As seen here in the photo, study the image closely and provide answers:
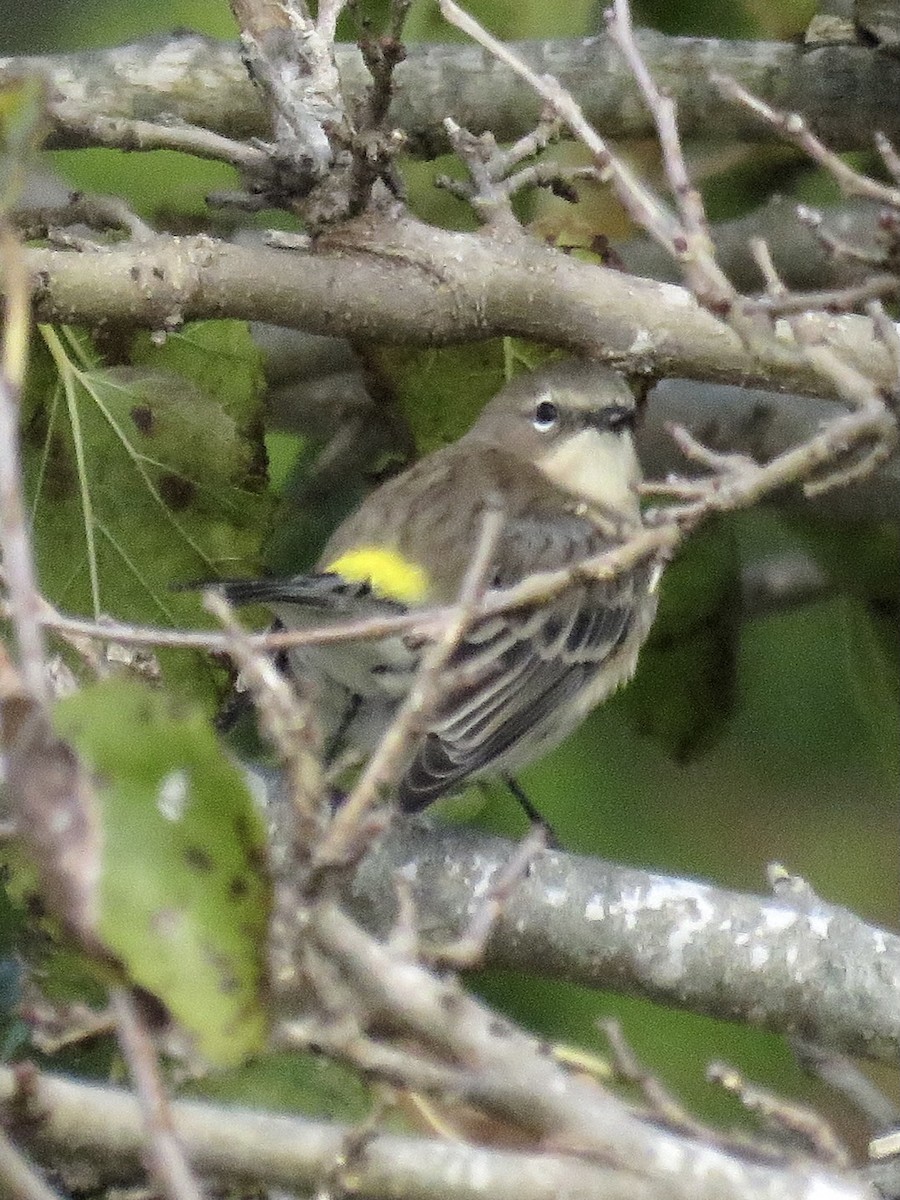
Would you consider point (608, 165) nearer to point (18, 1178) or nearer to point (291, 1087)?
point (291, 1087)

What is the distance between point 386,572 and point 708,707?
0.84 meters

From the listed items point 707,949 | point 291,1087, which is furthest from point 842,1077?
point 291,1087

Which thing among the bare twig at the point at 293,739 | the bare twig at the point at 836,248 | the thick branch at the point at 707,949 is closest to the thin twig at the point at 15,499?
the bare twig at the point at 293,739

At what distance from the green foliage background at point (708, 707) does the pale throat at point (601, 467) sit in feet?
0.79

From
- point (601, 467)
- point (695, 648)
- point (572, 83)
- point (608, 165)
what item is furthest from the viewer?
point (601, 467)

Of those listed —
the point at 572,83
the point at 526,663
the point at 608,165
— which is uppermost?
the point at 608,165

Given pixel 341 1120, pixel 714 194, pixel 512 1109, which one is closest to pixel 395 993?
pixel 512 1109

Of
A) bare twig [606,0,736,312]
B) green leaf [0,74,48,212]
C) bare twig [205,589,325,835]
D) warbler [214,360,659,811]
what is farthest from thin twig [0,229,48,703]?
warbler [214,360,659,811]

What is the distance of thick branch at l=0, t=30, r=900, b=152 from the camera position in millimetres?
3611

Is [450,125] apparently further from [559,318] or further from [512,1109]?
[512,1109]

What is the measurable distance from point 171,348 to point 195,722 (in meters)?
2.06

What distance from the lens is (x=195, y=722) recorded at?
1.33 meters

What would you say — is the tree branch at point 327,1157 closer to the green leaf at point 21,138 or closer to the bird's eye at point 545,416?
the green leaf at point 21,138

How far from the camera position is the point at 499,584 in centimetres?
364
